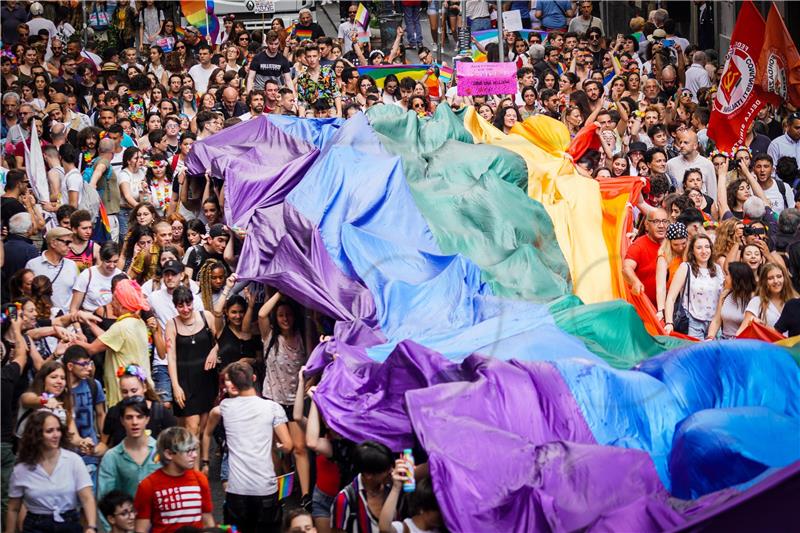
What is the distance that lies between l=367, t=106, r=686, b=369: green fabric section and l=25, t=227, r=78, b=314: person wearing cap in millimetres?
2764

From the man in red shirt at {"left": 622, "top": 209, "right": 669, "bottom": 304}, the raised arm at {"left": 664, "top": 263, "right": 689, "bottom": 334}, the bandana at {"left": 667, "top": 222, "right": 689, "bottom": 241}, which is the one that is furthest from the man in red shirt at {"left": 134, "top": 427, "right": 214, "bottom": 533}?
the bandana at {"left": 667, "top": 222, "right": 689, "bottom": 241}

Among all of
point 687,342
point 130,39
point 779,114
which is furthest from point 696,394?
point 130,39

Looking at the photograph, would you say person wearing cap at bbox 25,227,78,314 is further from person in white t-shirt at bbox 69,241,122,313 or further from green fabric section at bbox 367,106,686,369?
green fabric section at bbox 367,106,686,369

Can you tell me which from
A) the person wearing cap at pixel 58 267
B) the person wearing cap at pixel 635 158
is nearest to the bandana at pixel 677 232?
the person wearing cap at pixel 635 158

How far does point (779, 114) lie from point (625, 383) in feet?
25.3

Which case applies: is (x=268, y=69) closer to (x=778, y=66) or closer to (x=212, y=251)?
(x=212, y=251)

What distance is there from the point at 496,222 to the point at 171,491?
4.42m

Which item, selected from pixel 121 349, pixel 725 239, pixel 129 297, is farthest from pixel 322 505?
pixel 725 239

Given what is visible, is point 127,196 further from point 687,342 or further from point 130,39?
point 130,39

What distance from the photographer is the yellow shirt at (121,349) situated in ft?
31.2

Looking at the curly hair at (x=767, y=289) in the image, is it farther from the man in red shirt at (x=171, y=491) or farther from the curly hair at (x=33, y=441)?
the curly hair at (x=33, y=441)

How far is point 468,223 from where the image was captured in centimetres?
1120

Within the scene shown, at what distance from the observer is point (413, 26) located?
2005cm

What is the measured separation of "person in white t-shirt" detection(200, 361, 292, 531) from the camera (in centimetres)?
820
